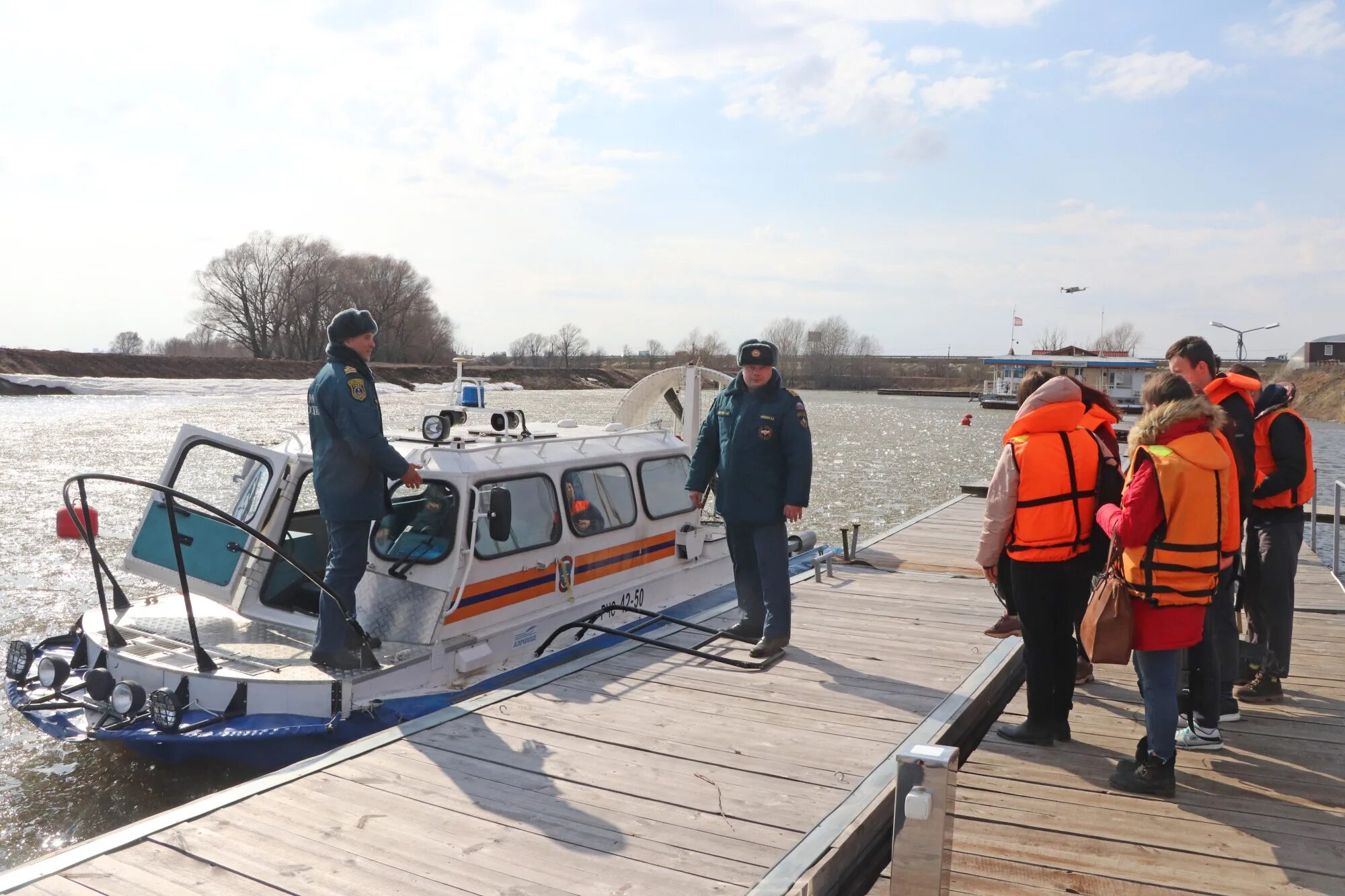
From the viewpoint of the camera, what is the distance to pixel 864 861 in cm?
414

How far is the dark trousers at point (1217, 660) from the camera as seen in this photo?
4664mm

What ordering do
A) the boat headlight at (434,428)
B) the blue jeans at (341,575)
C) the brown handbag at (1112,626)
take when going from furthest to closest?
1. the boat headlight at (434,428)
2. the blue jeans at (341,575)
3. the brown handbag at (1112,626)

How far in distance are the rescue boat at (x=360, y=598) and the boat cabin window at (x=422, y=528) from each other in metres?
0.01

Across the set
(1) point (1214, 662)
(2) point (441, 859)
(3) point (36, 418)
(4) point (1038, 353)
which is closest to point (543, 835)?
(2) point (441, 859)

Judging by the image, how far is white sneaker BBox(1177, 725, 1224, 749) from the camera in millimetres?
4863

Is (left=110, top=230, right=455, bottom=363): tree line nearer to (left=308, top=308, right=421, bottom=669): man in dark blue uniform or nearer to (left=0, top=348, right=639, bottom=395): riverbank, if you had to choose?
(left=0, top=348, right=639, bottom=395): riverbank

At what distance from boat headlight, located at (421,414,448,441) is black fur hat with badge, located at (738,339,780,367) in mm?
2397

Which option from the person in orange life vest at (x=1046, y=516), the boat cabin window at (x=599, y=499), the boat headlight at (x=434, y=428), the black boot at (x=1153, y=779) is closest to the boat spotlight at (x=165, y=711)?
the boat headlight at (x=434, y=428)

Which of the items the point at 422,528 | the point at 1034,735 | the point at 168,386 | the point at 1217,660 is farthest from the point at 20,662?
the point at 168,386

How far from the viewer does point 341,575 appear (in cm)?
597

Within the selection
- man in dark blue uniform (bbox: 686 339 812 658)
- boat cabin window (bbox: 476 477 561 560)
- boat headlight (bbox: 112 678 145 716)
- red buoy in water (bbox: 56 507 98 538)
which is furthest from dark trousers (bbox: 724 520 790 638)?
red buoy in water (bbox: 56 507 98 538)

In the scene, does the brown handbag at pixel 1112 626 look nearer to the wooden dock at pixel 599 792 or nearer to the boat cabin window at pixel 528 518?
the wooden dock at pixel 599 792

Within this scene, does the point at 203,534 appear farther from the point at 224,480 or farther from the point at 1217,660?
the point at 224,480

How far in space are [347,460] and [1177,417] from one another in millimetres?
4349
